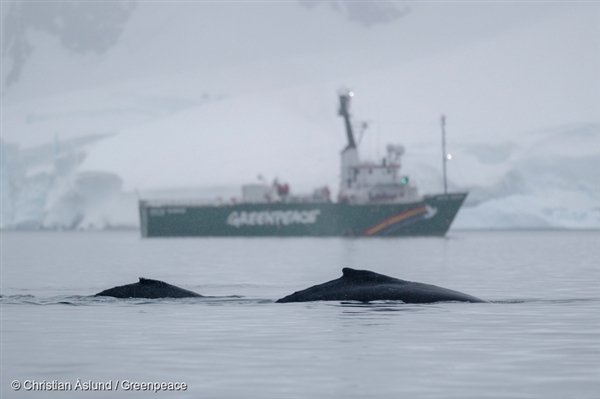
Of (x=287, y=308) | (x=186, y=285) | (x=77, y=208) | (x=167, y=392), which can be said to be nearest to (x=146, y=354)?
(x=167, y=392)

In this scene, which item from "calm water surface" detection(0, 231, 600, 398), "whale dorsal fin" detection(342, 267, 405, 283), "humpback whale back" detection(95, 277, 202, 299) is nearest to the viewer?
"calm water surface" detection(0, 231, 600, 398)

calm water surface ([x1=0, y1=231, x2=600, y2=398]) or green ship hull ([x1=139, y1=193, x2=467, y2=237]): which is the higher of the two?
green ship hull ([x1=139, y1=193, x2=467, y2=237])

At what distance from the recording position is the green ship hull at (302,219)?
106500 millimetres

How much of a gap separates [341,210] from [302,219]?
5667mm

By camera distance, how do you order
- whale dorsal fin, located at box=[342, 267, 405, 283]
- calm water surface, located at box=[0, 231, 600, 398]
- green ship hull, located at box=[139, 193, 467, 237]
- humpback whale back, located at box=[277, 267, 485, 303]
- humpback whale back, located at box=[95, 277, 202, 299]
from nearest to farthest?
1. calm water surface, located at box=[0, 231, 600, 398]
2. humpback whale back, located at box=[277, 267, 485, 303]
3. whale dorsal fin, located at box=[342, 267, 405, 283]
4. humpback whale back, located at box=[95, 277, 202, 299]
5. green ship hull, located at box=[139, 193, 467, 237]

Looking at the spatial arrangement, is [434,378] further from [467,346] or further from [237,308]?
[237,308]

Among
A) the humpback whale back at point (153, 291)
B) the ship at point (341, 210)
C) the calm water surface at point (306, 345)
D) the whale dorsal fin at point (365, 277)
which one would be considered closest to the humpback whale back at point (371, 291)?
the whale dorsal fin at point (365, 277)

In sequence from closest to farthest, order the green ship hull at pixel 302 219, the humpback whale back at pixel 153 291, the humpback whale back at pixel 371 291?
the humpback whale back at pixel 371 291, the humpback whale back at pixel 153 291, the green ship hull at pixel 302 219

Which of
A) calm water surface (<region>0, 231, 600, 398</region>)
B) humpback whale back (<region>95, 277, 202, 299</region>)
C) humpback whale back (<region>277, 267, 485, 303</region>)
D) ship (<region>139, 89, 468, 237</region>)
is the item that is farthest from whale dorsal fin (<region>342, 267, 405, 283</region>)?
ship (<region>139, 89, 468, 237</region>)

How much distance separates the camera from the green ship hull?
106500 millimetres

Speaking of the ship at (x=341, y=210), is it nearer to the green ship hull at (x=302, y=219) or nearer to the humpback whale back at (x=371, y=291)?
the green ship hull at (x=302, y=219)

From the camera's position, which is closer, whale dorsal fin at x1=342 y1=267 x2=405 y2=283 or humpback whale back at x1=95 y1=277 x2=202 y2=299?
whale dorsal fin at x1=342 y1=267 x2=405 y2=283

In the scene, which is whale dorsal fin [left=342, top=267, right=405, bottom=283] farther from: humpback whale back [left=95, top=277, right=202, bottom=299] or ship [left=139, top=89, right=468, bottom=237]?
ship [left=139, top=89, right=468, bottom=237]

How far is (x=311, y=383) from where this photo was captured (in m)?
12.1
